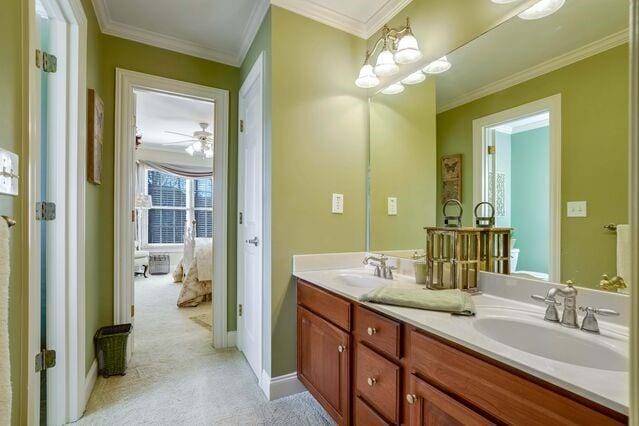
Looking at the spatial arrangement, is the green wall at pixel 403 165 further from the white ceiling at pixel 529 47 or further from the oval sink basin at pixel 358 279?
the oval sink basin at pixel 358 279

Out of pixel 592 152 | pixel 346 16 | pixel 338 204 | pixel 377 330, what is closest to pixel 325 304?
pixel 377 330

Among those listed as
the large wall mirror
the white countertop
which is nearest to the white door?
the white countertop

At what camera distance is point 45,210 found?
1584mm

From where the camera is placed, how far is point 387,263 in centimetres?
200

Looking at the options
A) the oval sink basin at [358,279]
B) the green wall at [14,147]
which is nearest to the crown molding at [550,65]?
the oval sink basin at [358,279]

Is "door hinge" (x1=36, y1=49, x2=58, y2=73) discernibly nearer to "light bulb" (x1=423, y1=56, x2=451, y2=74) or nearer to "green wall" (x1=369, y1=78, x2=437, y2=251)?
"green wall" (x1=369, y1=78, x2=437, y2=251)

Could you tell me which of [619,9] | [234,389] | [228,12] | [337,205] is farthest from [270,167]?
[619,9]

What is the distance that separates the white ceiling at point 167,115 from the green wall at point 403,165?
2008 millimetres

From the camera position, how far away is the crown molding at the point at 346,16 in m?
1.94

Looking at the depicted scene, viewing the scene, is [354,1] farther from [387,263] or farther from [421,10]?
[387,263]

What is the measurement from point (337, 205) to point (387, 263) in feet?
1.65

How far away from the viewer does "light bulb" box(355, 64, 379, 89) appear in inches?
77.8

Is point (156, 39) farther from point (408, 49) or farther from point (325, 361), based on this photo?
point (325, 361)

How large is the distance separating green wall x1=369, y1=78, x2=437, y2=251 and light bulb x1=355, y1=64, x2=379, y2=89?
6.8 inches
